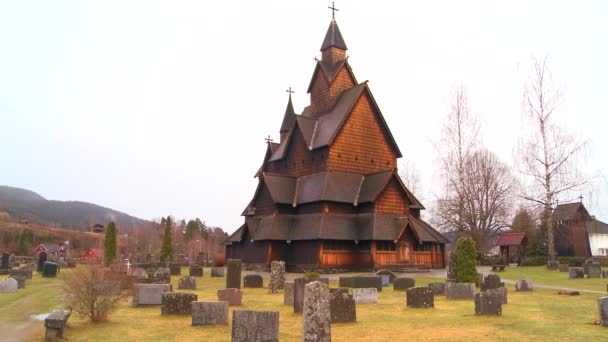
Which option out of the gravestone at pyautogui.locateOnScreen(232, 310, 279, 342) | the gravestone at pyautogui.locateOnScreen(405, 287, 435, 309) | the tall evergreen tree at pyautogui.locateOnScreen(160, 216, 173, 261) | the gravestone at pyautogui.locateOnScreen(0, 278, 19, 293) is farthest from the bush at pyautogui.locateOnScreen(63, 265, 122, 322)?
the tall evergreen tree at pyautogui.locateOnScreen(160, 216, 173, 261)

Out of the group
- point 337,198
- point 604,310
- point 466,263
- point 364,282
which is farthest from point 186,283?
point 337,198

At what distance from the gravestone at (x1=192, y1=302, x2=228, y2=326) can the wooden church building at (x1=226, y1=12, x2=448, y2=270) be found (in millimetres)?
21893

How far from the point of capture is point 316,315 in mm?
8430

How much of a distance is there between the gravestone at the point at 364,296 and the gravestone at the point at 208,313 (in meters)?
5.81

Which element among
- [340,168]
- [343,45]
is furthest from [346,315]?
[343,45]

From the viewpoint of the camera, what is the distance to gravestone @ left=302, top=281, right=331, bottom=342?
329 inches

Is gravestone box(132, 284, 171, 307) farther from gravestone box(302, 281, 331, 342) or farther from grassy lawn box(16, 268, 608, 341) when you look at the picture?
gravestone box(302, 281, 331, 342)

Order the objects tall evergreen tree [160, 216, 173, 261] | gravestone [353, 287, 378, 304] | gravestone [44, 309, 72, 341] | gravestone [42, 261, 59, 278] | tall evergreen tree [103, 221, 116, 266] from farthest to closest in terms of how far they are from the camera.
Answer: tall evergreen tree [160, 216, 173, 261]
tall evergreen tree [103, 221, 116, 266]
gravestone [42, 261, 59, 278]
gravestone [353, 287, 378, 304]
gravestone [44, 309, 72, 341]

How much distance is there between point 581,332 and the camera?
35.3ft

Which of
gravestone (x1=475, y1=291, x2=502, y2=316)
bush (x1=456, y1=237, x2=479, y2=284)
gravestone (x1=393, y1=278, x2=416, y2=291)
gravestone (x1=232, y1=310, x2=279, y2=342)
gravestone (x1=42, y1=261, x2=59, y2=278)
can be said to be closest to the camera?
gravestone (x1=232, y1=310, x2=279, y2=342)

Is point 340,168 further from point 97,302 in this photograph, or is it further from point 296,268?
point 97,302

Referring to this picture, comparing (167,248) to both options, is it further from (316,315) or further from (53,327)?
(316,315)

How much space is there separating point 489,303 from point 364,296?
15.1ft

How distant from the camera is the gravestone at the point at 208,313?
475 inches
